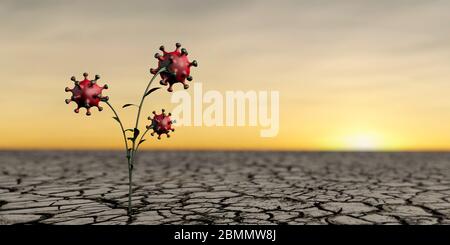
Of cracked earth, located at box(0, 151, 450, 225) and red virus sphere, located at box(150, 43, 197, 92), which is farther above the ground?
red virus sphere, located at box(150, 43, 197, 92)

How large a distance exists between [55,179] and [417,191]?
4.35 m

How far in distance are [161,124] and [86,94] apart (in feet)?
2.00

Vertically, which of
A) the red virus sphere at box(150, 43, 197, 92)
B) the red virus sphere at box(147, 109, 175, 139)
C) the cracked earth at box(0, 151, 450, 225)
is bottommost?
the cracked earth at box(0, 151, 450, 225)

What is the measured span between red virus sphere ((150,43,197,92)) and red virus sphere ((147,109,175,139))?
414 millimetres

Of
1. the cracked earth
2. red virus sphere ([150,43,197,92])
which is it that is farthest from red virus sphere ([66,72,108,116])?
the cracked earth

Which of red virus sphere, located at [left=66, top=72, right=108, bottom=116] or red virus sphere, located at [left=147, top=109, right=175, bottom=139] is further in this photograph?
red virus sphere, located at [left=147, top=109, right=175, bottom=139]

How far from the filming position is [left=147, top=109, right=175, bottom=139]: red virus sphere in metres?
3.87

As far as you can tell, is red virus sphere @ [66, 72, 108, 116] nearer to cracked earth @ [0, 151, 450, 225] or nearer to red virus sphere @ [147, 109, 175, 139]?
red virus sphere @ [147, 109, 175, 139]

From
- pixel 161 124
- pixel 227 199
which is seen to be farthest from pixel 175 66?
pixel 227 199

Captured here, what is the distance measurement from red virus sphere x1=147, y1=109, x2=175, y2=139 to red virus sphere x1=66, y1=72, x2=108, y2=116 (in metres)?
0.46

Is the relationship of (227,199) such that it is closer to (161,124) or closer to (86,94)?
(161,124)

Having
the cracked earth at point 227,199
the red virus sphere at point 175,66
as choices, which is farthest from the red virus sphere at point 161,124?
the cracked earth at point 227,199

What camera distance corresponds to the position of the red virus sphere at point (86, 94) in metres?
3.51

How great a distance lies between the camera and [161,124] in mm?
3867
